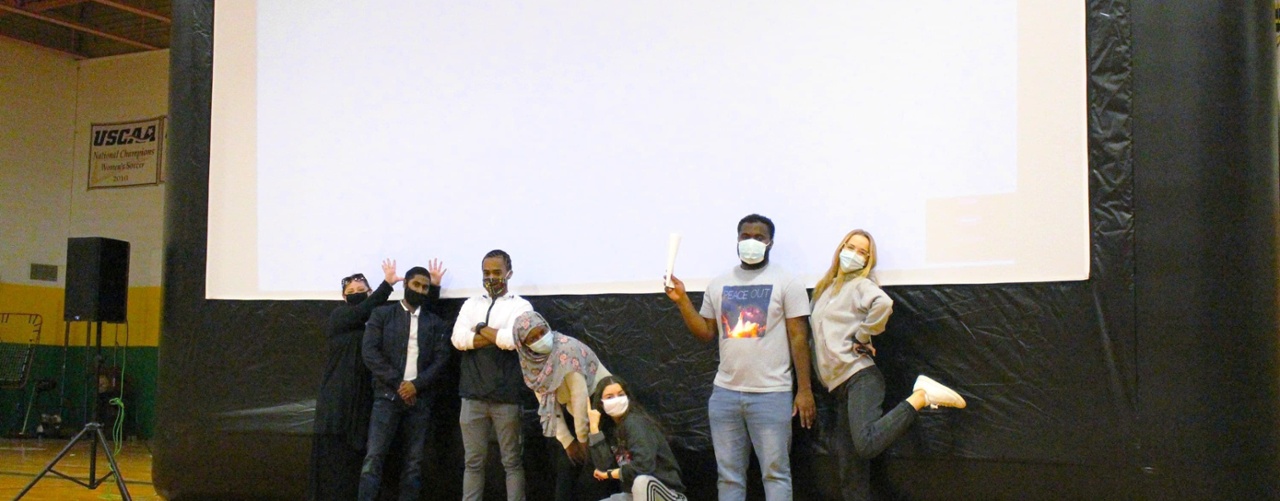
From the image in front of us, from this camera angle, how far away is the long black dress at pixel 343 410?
5.01 meters

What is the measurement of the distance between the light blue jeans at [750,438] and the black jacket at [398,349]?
1363 mm

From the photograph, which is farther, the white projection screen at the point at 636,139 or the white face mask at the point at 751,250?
the white face mask at the point at 751,250

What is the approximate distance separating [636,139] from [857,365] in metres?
1.45

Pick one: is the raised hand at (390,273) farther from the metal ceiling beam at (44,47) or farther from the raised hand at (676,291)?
the metal ceiling beam at (44,47)

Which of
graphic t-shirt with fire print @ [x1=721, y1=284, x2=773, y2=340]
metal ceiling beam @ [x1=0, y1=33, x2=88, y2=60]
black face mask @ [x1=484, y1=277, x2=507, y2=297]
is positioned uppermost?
metal ceiling beam @ [x1=0, y1=33, x2=88, y2=60]

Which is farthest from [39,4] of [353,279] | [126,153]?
[353,279]

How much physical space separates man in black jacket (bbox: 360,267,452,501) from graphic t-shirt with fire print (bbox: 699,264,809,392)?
4.71 ft

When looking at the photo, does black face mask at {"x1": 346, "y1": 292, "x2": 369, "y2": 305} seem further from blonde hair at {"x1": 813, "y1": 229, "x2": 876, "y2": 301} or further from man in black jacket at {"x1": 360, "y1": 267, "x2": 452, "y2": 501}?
blonde hair at {"x1": 813, "y1": 229, "x2": 876, "y2": 301}

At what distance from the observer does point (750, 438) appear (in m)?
4.31

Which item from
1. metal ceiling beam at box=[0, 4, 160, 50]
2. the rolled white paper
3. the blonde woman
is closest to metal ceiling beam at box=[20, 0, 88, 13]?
metal ceiling beam at box=[0, 4, 160, 50]

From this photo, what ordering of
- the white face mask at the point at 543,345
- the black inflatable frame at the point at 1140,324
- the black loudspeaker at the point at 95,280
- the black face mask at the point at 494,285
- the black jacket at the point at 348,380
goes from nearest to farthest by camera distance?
the black inflatable frame at the point at 1140,324, the white face mask at the point at 543,345, the black face mask at the point at 494,285, the black jacket at the point at 348,380, the black loudspeaker at the point at 95,280

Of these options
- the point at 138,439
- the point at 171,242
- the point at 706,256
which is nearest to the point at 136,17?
the point at 138,439

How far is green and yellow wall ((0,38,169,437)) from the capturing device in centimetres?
1034

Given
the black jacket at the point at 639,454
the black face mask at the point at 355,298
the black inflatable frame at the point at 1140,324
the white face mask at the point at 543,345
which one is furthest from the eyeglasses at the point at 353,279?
the black inflatable frame at the point at 1140,324
